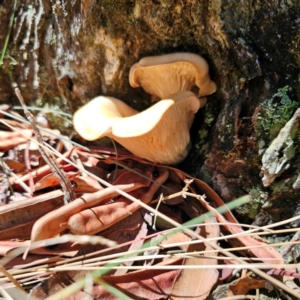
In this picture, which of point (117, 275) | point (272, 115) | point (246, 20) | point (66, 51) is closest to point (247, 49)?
point (246, 20)

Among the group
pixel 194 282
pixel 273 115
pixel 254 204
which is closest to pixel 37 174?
pixel 194 282

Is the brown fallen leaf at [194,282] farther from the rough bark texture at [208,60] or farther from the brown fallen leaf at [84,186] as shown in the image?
the brown fallen leaf at [84,186]

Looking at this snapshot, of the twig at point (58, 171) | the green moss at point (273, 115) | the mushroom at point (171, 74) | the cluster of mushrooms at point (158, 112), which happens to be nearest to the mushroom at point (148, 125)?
the cluster of mushrooms at point (158, 112)

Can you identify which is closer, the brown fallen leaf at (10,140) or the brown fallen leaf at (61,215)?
the brown fallen leaf at (61,215)

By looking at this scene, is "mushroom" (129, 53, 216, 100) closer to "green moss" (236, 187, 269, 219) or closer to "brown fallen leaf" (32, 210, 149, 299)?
"green moss" (236, 187, 269, 219)

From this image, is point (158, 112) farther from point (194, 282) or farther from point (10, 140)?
point (10, 140)

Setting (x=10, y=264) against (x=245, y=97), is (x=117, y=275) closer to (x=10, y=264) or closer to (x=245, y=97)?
(x=10, y=264)

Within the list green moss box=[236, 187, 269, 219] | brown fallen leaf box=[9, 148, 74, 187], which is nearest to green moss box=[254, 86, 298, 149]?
green moss box=[236, 187, 269, 219]
